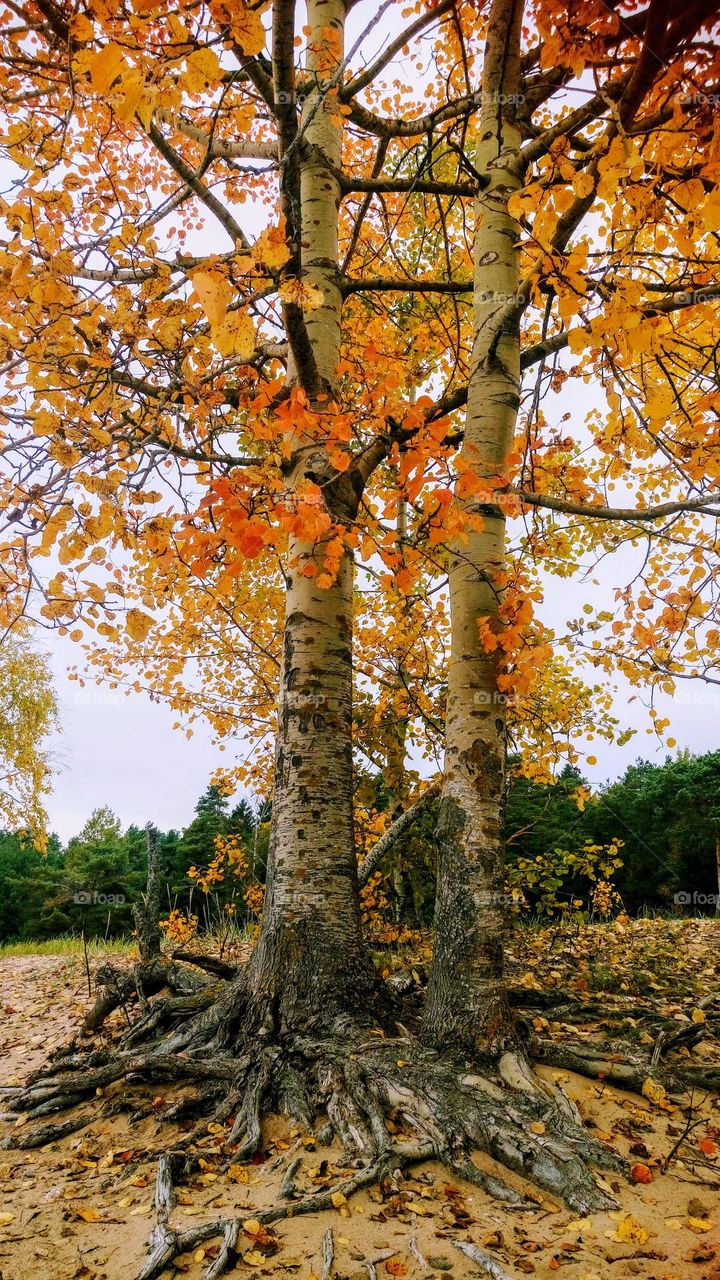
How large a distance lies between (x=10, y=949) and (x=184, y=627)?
7.61m

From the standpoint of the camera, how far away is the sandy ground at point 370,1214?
2131mm

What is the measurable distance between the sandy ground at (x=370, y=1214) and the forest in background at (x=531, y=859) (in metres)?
5.77

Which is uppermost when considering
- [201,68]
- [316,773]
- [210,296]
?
[201,68]

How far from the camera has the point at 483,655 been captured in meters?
3.51

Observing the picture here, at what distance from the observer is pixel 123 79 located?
1805mm

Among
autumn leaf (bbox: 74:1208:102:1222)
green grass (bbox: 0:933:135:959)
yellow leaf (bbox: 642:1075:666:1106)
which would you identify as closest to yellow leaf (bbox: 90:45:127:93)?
autumn leaf (bbox: 74:1208:102:1222)

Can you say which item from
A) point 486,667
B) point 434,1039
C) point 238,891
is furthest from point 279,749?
point 238,891

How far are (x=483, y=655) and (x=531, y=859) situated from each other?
8.87 m

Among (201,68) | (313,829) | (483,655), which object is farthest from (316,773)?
(201,68)

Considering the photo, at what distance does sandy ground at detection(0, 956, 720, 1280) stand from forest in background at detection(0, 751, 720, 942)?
577cm

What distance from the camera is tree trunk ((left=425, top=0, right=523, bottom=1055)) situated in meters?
3.23

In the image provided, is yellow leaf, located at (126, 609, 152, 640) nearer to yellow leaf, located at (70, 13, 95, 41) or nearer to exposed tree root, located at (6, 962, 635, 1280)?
exposed tree root, located at (6, 962, 635, 1280)

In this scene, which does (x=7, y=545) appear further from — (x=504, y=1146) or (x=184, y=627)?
(x=184, y=627)

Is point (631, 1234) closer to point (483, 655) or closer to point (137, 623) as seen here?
point (483, 655)
